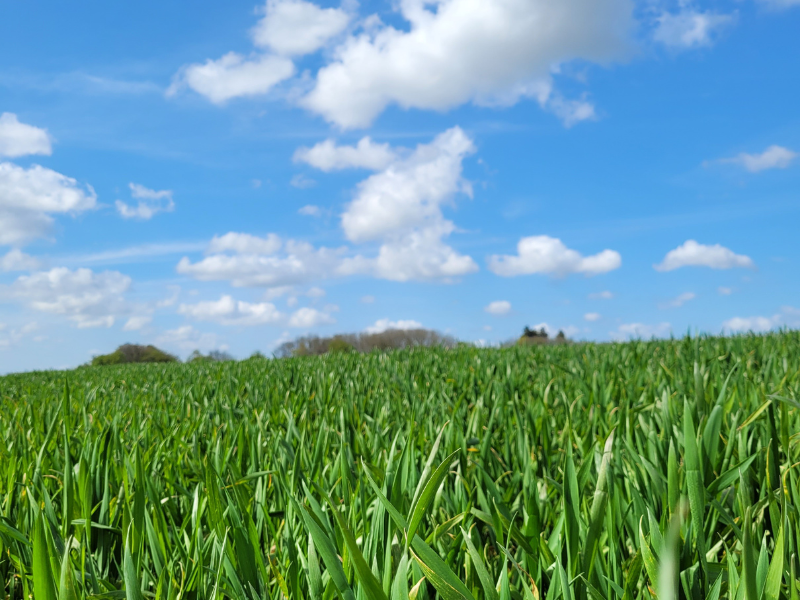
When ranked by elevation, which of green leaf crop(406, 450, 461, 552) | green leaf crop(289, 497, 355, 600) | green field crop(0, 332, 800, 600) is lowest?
green field crop(0, 332, 800, 600)

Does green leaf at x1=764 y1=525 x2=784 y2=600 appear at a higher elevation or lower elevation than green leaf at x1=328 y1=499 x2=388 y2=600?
lower

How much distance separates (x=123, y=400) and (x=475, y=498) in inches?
118

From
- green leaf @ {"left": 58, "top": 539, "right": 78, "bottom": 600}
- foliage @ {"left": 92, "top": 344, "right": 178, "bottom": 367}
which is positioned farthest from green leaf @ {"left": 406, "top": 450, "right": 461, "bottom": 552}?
foliage @ {"left": 92, "top": 344, "right": 178, "bottom": 367}

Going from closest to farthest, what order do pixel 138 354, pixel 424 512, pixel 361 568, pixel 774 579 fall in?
1. pixel 361 568
2. pixel 774 579
3. pixel 424 512
4. pixel 138 354

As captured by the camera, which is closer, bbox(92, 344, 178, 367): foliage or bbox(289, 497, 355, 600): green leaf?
bbox(289, 497, 355, 600): green leaf

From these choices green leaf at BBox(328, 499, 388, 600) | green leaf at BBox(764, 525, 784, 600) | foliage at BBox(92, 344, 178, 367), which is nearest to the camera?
green leaf at BBox(328, 499, 388, 600)

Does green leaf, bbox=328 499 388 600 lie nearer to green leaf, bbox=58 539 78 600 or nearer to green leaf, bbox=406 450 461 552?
green leaf, bbox=406 450 461 552

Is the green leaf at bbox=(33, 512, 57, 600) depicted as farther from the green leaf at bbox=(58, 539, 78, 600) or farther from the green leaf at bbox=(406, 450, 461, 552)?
the green leaf at bbox=(406, 450, 461, 552)

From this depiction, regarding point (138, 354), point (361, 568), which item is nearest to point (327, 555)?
point (361, 568)

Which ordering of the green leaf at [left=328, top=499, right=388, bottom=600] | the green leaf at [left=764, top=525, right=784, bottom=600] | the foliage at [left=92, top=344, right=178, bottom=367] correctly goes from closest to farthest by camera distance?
the green leaf at [left=328, top=499, right=388, bottom=600] < the green leaf at [left=764, top=525, right=784, bottom=600] < the foliage at [left=92, top=344, right=178, bottom=367]

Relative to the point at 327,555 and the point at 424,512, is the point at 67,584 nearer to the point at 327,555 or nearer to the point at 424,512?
the point at 327,555

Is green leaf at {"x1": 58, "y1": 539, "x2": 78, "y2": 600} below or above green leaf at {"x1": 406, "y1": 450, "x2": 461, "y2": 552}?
below

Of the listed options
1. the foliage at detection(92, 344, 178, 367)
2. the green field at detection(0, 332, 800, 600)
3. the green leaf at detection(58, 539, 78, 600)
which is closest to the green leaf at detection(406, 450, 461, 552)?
the green field at detection(0, 332, 800, 600)

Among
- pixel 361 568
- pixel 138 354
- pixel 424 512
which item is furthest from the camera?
pixel 138 354
